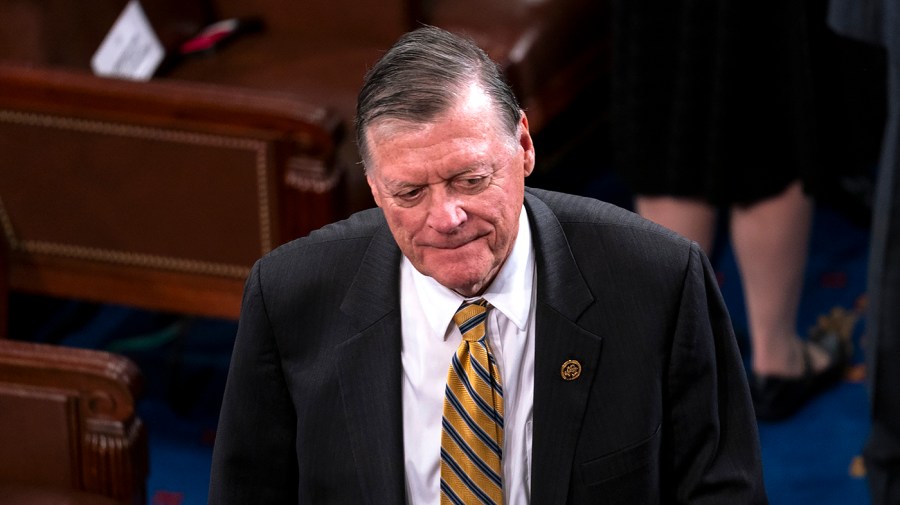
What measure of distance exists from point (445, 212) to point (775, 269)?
2117mm

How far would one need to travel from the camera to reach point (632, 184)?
350 centimetres

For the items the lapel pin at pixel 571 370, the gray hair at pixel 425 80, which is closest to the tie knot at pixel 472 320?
the lapel pin at pixel 571 370

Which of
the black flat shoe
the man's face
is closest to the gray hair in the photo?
the man's face

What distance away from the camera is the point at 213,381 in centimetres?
381

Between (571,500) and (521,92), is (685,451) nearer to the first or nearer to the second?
(571,500)

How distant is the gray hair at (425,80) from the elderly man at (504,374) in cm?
18

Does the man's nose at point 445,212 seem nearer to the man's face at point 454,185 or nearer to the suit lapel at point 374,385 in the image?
the man's face at point 454,185

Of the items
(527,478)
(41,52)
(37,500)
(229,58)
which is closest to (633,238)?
(527,478)

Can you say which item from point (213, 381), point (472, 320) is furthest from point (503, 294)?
point (213, 381)

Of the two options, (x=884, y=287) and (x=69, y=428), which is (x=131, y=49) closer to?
(x=69, y=428)

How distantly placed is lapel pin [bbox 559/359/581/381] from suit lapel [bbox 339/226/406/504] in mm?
195

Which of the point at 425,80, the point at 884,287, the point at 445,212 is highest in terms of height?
the point at 425,80

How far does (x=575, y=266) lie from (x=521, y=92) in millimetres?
2363

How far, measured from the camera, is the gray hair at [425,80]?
147cm
